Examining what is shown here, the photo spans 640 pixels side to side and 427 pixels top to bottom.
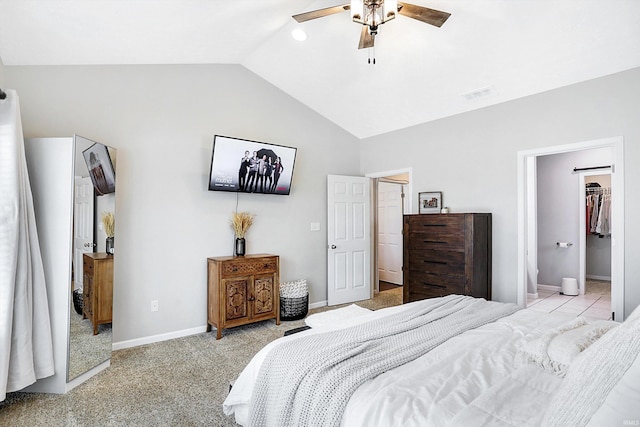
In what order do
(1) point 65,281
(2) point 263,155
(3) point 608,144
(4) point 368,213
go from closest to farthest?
1. (1) point 65,281
2. (3) point 608,144
3. (2) point 263,155
4. (4) point 368,213

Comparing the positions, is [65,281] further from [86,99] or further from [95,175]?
[86,99]

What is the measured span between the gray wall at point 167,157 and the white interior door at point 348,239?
1.89 ft

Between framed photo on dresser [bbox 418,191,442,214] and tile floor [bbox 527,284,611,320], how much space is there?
1.71 metres

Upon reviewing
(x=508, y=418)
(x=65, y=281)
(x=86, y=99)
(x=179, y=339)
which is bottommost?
(x=179, y=339)

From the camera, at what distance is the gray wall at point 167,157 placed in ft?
10.3

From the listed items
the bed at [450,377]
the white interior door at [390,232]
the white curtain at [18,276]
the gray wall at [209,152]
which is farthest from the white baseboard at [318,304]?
the white curtain at [18,276]

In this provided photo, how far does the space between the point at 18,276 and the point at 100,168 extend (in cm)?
100

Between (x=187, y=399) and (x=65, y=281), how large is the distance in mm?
1267

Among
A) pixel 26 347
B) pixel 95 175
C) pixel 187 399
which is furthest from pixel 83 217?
pixel 187 399

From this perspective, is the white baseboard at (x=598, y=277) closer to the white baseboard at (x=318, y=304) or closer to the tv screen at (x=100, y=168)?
the white baseboard at (x=318, y=304)

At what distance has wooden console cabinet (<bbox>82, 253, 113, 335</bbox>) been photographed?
2695 millimetres

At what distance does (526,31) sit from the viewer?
2865mm

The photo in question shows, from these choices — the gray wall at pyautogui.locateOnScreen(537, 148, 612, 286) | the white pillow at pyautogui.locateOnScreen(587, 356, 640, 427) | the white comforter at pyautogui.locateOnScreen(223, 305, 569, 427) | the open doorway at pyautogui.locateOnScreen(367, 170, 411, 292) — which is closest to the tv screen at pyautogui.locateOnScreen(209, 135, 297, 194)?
the open doorway at pyautogui.locateOnScreen(367, 170, 411, 292)

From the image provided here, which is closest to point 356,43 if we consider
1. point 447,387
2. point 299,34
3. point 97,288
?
point 299,34
